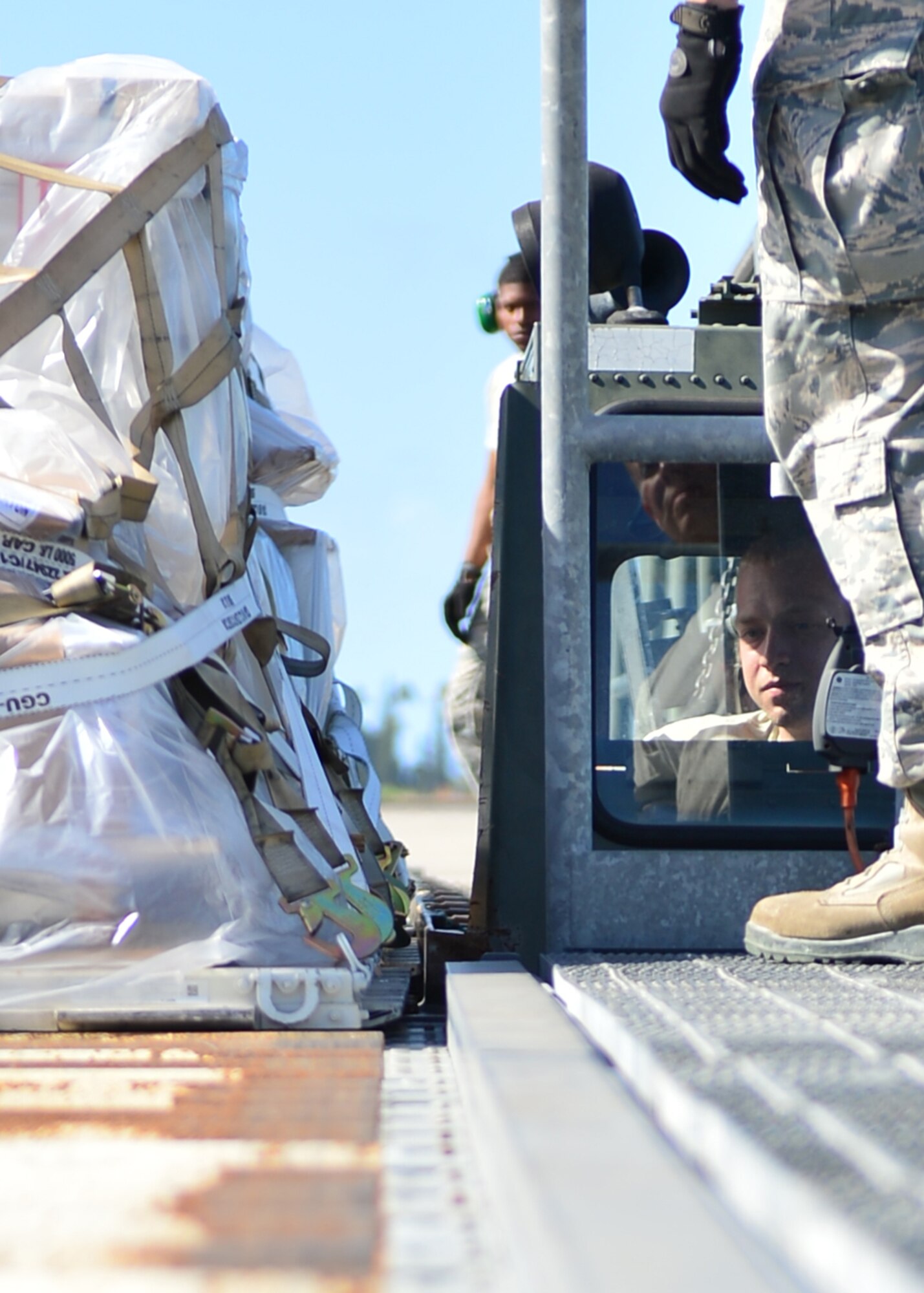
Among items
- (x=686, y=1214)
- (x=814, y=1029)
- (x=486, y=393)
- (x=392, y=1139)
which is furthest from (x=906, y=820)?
(x=486, y=393)

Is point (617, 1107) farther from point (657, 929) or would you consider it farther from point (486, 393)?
point (486, 393)

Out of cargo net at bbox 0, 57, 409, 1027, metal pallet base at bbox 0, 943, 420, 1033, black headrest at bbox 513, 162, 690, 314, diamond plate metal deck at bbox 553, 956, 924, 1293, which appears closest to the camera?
diamond plate metal deck at bbox 553, 956, 924, 1293

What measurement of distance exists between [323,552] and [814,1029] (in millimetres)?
1955

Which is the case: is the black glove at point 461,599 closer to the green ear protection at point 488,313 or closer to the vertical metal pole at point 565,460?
the green ear protection at point 488,313

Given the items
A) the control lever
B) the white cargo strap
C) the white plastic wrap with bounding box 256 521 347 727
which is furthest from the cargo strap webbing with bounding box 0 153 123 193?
the control lever

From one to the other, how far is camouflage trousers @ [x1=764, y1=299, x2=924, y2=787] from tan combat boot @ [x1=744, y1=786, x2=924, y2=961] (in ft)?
0.31

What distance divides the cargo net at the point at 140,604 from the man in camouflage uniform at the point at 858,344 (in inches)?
22.5

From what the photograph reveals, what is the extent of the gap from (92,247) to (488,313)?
1.97 meters

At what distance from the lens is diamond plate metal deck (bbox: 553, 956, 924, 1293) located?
56cm

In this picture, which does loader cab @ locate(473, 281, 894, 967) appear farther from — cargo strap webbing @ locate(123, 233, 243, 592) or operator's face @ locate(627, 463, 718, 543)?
cargo strap webbing @ locate(123, 233, 243, 592)

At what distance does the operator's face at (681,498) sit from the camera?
6.26 feet

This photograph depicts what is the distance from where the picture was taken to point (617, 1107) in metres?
0.76

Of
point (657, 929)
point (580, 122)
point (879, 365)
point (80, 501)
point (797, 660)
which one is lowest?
point (657, 929)

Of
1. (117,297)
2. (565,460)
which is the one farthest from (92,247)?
(565,460)
